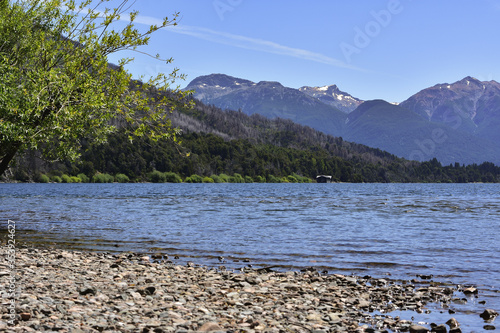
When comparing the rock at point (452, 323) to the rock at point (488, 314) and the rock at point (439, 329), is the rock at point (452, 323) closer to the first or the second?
the rock at point (439, 329)

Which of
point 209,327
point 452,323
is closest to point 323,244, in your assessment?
point 452,323

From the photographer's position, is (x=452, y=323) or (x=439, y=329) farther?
(x=452, y=323)

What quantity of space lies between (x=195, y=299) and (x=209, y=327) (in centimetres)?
307

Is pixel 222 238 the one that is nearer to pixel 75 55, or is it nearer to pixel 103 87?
pixel 103 87

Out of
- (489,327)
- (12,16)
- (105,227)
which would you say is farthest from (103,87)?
(489,327)

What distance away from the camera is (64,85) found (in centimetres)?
2581

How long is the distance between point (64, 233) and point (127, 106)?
11.4 m

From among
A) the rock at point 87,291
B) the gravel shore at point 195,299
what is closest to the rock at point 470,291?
the gravel shore at point 195,299

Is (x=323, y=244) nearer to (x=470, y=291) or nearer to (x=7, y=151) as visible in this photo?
(x=470, y=291)

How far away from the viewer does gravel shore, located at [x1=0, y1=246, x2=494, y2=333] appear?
10930mm

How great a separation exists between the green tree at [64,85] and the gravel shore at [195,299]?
31.1 feet

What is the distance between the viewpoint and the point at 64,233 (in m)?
33.2

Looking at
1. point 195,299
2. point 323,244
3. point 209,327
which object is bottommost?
point 323,244

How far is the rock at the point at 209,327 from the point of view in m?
10.7
